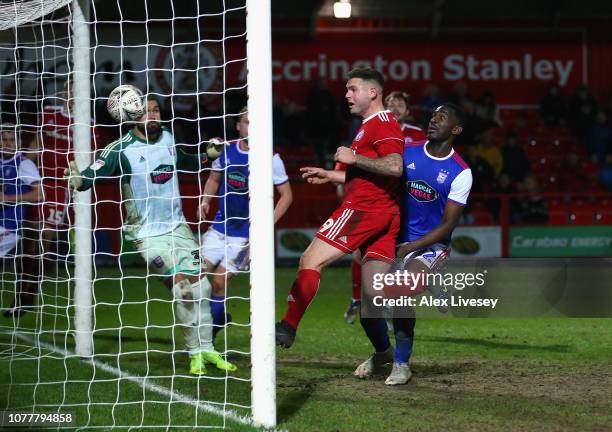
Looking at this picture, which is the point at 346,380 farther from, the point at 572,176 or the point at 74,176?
the point at 572,176

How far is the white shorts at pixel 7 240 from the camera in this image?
1030 centimetres

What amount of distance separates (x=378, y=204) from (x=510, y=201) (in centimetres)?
995

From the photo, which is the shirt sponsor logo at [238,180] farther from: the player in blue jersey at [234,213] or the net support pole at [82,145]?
the net support pole at [82,145]

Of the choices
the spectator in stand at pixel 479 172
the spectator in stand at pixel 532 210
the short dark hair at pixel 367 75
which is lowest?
the spectator in stand at pixel 532 210

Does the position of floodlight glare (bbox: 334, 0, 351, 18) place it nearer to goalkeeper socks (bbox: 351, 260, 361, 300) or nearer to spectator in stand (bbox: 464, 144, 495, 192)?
spectator in stand (bbox: 464, 144, 495, 192)

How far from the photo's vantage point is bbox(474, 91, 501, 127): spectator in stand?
20.8m

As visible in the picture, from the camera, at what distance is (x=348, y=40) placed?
2345cm

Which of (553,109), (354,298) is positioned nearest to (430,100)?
(553,109)

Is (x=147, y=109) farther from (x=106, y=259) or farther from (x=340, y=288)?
(x=106, y=259)

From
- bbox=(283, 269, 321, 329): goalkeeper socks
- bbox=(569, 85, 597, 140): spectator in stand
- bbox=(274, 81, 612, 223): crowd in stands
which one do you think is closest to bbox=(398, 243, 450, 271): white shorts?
bbox=(283, 269, 321, 329): goalkeeper socks

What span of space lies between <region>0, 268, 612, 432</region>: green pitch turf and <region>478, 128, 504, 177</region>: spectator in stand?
847 cm

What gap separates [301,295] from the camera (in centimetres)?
674

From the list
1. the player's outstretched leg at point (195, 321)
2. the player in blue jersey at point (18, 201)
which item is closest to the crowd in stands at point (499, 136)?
the player in blue jersey at point (18, 201)

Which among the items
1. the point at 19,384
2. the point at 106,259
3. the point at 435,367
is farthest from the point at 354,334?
the point at 106,259
